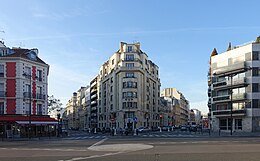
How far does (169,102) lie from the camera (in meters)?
148

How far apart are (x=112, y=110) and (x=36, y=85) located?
45106mm

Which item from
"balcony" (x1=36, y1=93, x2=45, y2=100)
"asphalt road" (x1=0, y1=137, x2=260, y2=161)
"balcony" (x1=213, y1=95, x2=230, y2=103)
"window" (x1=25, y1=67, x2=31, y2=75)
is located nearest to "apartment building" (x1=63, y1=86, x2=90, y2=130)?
"balcony" (x1=213, y1=95, x2=230, y2=103)

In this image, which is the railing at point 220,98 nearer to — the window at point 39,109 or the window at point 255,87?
the window at point 255,87

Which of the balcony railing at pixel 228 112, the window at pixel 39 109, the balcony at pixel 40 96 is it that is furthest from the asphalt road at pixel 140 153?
the balcony railing at pixel 228 112

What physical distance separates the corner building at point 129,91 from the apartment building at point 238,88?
22552 millimetres

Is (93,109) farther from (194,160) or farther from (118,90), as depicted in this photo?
(194,160)

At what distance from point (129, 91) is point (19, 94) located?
42.9 metres

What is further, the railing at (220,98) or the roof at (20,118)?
the railing at (220,98)

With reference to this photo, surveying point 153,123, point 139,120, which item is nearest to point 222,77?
point 139,120

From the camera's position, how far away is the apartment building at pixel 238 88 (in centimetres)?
5631

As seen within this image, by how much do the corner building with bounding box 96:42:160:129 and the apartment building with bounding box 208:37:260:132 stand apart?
2255 centimetres

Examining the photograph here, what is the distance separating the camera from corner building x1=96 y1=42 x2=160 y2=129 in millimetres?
81875

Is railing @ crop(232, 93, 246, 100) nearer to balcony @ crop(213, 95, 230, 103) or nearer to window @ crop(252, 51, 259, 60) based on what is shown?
balcony @ crop(213, 95, 230, 103)

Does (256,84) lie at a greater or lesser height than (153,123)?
greater
